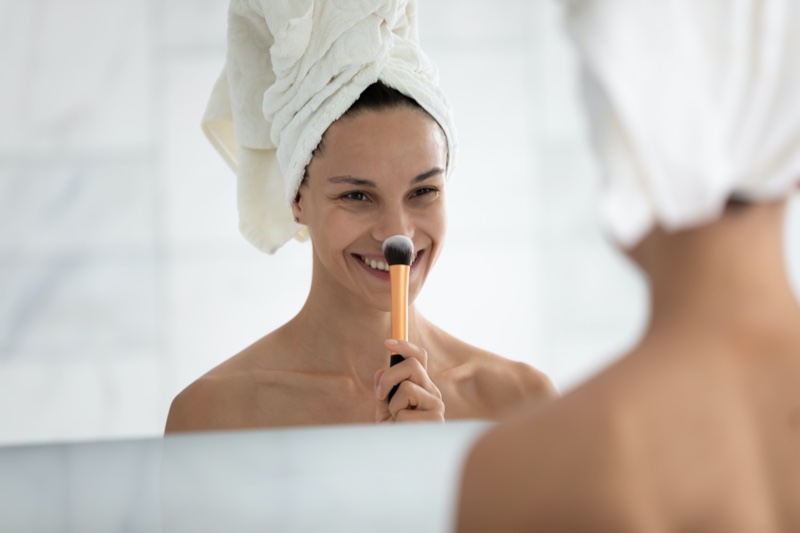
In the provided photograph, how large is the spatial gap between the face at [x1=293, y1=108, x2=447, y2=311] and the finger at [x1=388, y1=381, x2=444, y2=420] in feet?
0.45

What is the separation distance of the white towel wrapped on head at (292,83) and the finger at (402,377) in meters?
0.20

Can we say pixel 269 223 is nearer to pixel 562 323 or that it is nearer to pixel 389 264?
pixel 389 264

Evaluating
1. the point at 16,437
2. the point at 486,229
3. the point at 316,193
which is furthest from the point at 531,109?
the point at 16,437

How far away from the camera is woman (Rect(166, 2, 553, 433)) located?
33.5 inches

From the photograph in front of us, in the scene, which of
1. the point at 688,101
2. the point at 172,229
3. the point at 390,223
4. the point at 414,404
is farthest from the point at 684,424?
the point at 172,229

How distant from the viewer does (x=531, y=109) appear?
999 millimetres

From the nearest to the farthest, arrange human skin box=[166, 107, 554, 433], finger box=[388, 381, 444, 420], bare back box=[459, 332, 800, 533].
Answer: bare back box=[459, 332, 800, 533], finger box=[388, 381, 444, 420], human skin box=[166, 107, 554, 433]

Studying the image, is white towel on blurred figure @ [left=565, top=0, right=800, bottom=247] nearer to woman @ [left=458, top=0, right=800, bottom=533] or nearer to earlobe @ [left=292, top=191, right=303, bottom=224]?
woman @ [left=458, top=0, right=800, bottom=533]

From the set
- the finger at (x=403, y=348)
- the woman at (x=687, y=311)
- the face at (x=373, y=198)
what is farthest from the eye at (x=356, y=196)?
the woman at (x=687, y=311)

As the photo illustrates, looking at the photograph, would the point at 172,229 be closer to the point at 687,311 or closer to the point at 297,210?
the point at 297,210

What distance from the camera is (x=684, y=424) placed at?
1.23ft

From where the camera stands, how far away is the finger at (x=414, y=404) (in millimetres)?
742

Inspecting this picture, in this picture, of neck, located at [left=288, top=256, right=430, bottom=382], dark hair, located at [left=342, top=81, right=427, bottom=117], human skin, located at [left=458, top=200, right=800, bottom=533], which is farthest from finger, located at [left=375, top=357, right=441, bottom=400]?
human skin, located at [left=458, top=200, right=800, bottom=533]

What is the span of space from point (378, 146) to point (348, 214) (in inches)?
2.6
